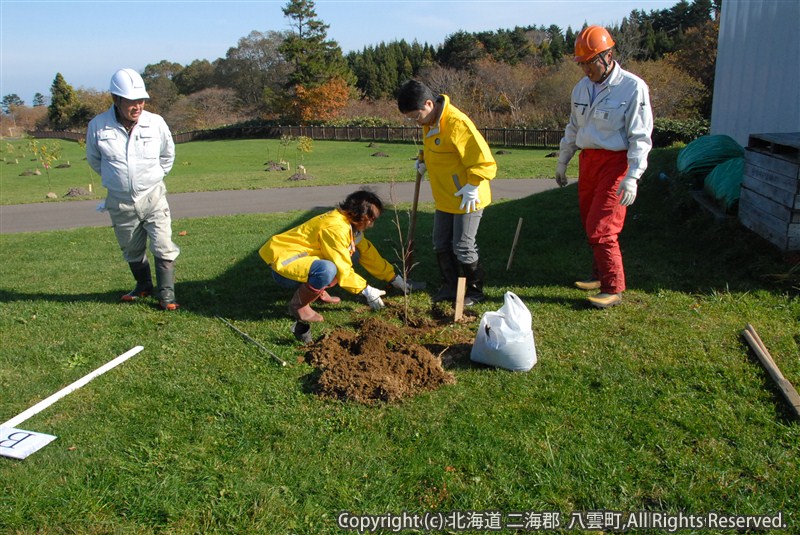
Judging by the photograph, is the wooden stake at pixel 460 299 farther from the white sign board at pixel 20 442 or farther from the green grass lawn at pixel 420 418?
the white sign board at pixel 20 442

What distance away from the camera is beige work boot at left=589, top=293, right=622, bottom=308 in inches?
187

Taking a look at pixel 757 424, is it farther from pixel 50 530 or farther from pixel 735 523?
pixel 50 530

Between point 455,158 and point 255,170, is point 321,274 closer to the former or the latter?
point 455,158

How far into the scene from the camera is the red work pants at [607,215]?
4668 millimetres

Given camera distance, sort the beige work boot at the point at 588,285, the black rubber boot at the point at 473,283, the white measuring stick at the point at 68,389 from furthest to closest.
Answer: the beige work boot at the point at 588,285 < the black rubber boot at the point at 473,283 < the white measuring stick at the point at 68,389

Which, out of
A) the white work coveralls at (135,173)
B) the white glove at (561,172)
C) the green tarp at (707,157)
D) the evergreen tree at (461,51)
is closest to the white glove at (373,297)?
the white work coveralls at (135,173)

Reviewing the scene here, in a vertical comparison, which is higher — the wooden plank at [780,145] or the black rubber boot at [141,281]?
the wooden plank at [780,145]

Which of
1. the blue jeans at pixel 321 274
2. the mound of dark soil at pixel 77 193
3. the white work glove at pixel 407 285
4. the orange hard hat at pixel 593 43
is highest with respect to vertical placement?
the orange hard hat at pixel 593 43

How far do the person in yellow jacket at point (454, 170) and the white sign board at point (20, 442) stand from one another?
3208mm

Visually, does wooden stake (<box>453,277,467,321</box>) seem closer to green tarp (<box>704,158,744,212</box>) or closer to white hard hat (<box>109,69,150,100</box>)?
white hard hat (<box>109,69,150,100</box>)

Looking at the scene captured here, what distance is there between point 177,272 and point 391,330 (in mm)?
3451

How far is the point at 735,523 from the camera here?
2.52 m

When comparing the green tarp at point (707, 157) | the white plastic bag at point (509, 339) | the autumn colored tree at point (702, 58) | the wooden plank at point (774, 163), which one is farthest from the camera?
the autumn colored tree at point (702, 58)

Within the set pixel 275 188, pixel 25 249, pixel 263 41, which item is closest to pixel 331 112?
pixel 263 41
